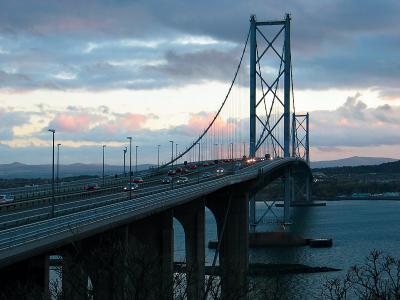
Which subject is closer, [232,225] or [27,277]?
[27,277]

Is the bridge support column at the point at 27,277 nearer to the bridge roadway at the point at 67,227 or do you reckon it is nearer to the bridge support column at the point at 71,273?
the bridge roadway at the point at 67,227

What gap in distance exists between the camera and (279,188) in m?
162

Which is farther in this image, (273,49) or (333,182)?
(333,182)

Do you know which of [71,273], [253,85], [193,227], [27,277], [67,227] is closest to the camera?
→ [27,277]

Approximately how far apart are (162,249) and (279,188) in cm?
13525

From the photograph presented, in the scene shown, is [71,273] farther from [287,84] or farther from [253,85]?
[287,84]

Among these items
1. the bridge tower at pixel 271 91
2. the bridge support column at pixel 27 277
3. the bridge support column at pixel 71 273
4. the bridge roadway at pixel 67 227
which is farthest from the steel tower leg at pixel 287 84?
the bridge support column at pixel 27 277

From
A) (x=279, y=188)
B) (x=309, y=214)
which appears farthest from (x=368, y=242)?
(x=279, y=188)

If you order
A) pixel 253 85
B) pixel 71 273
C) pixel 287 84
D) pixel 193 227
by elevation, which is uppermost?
pixel 287 84

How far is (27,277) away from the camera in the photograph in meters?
16.3

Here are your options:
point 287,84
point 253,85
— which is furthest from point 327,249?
point 287,84

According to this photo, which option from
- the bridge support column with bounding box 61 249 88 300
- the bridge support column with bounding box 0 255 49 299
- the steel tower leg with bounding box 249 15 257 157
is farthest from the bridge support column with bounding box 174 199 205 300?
the steel tower leg with bounding box 249 15 257 157

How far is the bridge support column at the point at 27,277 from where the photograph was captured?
52.9 ft

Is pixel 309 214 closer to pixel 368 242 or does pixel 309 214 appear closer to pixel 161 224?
pixel 368 242
